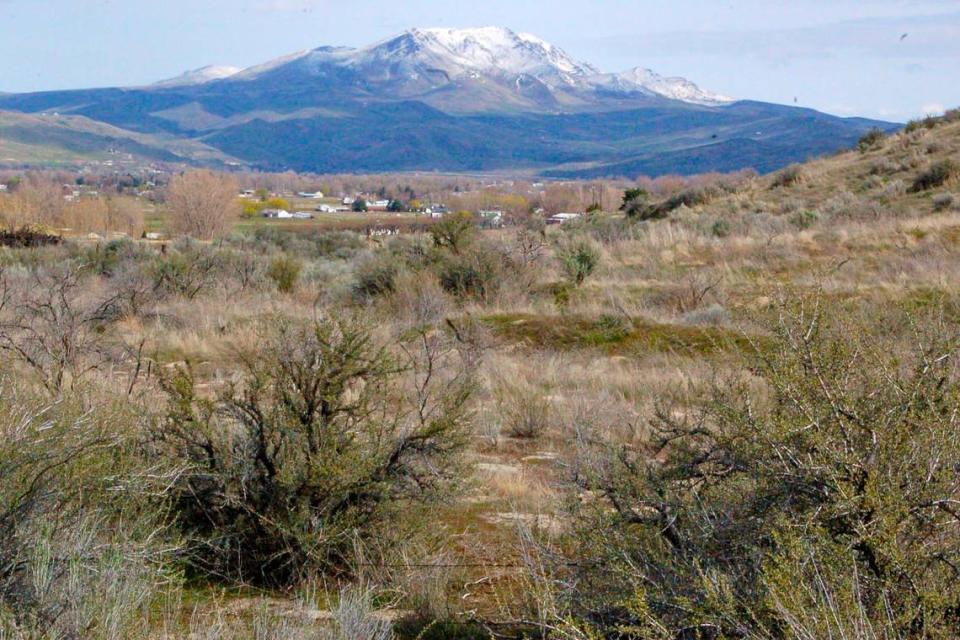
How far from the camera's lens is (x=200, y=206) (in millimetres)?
Result: 47438

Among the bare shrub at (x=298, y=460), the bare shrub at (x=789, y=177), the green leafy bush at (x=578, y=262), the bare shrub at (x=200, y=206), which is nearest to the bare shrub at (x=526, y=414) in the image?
the bare shrub at (x=298, y=460)

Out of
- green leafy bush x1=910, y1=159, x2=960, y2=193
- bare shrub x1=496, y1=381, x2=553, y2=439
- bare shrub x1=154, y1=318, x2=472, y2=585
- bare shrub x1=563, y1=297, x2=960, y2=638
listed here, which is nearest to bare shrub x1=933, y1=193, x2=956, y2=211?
green leafy bush x1=910, y1=159, x2=960, y2=193

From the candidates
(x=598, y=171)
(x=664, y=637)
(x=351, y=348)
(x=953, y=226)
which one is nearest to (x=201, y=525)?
(x=351, y=348)

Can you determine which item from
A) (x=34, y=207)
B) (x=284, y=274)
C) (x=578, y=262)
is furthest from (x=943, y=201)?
(x=34, y=207)

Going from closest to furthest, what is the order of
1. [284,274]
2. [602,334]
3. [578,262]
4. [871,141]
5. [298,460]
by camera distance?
[298,460] → [602,334] → [578,262] → [284,274] → [871,141]

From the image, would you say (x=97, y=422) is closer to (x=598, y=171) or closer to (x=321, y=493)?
(x=321, y=493)

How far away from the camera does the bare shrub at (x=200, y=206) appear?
1844 inches

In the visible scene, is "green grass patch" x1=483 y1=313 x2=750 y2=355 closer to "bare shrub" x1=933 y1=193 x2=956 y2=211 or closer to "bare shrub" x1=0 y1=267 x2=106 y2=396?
"bare shrub" x1=0 y1=267 x2=106 y2=396

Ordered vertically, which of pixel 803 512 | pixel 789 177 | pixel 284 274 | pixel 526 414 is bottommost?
pixel 284 274

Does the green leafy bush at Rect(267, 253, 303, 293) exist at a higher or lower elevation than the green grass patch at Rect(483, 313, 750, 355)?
lower

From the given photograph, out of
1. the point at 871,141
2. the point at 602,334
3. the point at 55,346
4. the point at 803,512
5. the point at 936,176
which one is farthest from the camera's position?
the point at 871,141

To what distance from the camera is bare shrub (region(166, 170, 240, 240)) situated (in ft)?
154

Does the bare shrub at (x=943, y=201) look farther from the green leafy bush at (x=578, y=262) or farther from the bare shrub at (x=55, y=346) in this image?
the bare shrub at (x=55, y=346)

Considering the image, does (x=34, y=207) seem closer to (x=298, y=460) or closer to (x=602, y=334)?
(x=602, y=334)
